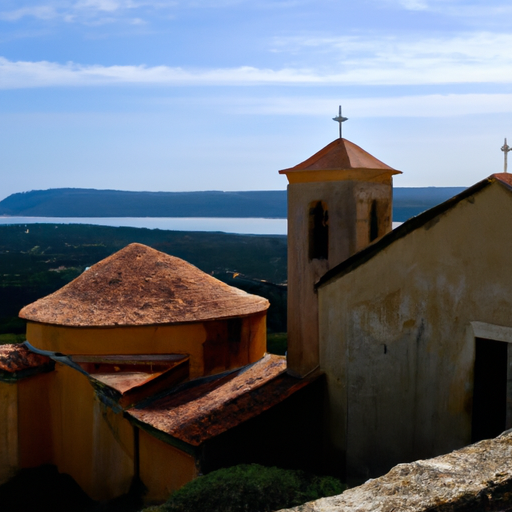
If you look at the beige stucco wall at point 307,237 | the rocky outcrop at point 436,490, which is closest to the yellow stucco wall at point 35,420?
the beige stucco wall at point 307,237

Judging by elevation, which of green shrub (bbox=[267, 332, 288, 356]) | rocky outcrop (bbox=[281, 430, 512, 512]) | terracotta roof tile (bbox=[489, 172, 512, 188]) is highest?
terracotta roof tile (bbox=[489, 172, 512, 188])

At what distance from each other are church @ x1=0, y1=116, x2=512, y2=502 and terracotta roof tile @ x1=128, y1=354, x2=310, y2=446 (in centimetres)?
4

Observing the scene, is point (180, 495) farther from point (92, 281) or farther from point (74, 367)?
point (92, 281)

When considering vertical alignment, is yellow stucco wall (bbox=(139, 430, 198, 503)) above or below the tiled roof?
below

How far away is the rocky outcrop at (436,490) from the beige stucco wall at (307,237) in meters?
7.04

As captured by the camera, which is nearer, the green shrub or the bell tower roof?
the bell tower roof

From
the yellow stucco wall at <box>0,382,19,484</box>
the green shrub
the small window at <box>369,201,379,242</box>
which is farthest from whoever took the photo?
the green shrub

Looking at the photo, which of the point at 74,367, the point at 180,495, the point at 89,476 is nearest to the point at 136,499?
the point at 89,476

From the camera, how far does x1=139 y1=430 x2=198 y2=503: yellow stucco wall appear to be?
879 centimetres

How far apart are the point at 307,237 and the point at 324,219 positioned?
17.2 inches

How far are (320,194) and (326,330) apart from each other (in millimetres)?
2544

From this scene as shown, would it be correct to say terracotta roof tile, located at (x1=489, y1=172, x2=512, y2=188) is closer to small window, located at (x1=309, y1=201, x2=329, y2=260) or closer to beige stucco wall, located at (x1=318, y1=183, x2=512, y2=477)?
beige stucco wall, located at (x1=318, y1=183, x2=512, y2=477)

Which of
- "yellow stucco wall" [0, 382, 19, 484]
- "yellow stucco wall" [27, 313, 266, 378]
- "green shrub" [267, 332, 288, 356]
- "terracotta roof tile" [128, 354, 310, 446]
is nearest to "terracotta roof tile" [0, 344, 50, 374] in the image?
"yellow stucco wall" [27, 313, 266, 378]

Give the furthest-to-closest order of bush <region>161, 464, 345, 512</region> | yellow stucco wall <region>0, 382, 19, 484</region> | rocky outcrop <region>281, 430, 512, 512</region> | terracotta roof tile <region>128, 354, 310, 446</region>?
1. yellow stucco wall <region>0, 382, 19, 484</region>
2. terracotta roof tile <region>128, 354, 310, 446</region>
3. bush <region>161, 464, 345, 512</region>
4. rocky outcrop <region>281, 430, 512, 512</region>
